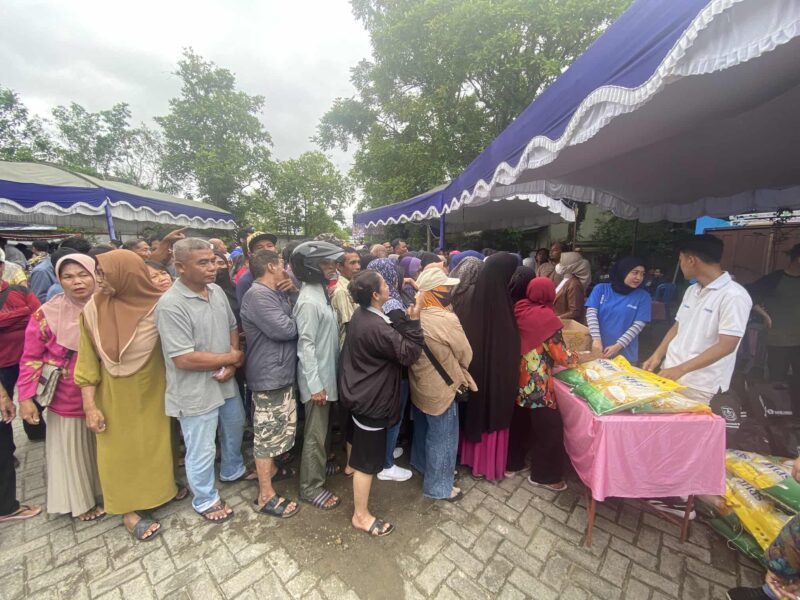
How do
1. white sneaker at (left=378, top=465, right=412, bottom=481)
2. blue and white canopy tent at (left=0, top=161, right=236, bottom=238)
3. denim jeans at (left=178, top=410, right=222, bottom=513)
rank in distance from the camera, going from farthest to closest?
blue and white canopy tent at (left=0, top=161, right=236, bottom=238) < white sneaker at (left=378, top=465, right=412, bottom=481) < denim jeans at (left=178, top=410, right=222, bottom=513)

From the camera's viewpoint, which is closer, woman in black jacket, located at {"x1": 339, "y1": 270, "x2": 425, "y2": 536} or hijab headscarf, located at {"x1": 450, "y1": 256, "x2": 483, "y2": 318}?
woman in black jacket, located at {"x1": 339, "y1": 270, "x2": 425, "y2": 536}

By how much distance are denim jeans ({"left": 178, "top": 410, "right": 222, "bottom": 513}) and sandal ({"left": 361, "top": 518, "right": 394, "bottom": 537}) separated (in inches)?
43.9

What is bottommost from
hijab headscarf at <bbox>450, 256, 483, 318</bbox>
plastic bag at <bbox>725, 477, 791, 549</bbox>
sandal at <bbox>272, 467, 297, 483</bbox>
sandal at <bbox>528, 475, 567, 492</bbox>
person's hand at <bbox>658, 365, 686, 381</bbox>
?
sandal at <bbox>272, 467, 297, 483</bbox>

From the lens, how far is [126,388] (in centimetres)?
197

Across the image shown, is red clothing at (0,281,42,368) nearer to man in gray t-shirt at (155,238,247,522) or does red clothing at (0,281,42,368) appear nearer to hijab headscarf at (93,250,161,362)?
hijab headscarf at (93,250,161,362)

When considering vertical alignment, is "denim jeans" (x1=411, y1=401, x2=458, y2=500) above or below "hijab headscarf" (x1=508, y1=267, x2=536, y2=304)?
below

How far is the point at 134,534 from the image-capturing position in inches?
82.0

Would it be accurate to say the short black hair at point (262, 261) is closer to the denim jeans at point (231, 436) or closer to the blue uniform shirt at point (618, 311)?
the denim jeans at point (231, 436)

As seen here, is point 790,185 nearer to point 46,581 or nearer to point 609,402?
point 609,402

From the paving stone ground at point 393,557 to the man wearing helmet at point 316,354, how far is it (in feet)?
0.70

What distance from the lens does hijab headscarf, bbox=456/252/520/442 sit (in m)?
2.24

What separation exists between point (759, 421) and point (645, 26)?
367cm

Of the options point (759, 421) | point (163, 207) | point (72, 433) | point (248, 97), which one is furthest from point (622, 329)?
point (248, 97)

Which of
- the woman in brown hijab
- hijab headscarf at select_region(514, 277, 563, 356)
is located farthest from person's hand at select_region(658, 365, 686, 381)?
the woman in brown hijab
